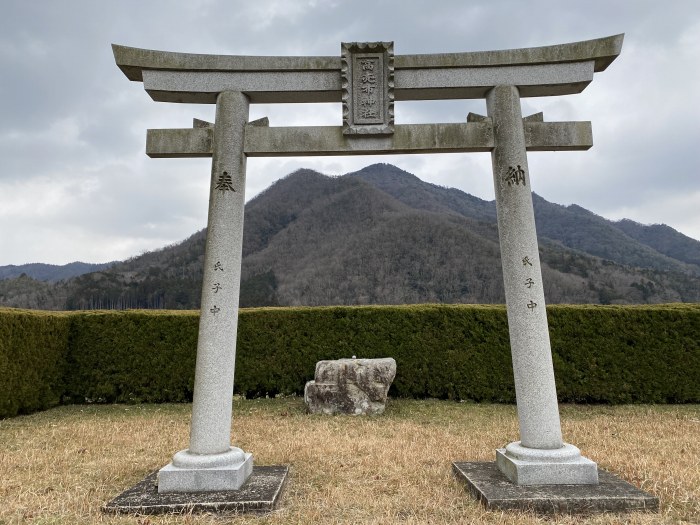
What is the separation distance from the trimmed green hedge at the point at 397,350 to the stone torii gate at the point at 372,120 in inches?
209

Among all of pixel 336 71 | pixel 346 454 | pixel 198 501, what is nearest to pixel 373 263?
pixel 346 454

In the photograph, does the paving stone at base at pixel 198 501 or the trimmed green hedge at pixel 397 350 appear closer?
the paving stone at base at pixel 198 501

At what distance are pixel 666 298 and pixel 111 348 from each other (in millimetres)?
46006

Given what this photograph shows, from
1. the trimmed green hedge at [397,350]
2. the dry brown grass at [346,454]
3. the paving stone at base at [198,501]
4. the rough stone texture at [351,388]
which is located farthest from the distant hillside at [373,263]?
the paving stone at base at [198,501]

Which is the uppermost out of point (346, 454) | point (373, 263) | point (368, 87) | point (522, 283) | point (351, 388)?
point (373, 263)

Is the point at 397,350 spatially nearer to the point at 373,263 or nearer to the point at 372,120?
the point at 372,120

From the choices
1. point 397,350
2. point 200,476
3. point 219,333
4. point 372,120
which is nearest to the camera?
point 200,476

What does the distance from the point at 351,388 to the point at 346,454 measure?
2.99 metres

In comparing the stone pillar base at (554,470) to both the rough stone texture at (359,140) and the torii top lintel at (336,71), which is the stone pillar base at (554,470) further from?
the torii top lintel at (336,71)

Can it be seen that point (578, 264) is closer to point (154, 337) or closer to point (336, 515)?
point (154, 337)

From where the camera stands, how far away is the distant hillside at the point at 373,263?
45.7m

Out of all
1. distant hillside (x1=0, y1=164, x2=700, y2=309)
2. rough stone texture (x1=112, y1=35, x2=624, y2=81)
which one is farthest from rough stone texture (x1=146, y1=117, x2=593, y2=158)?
distant hillside (x1=0, y1=164, x2=700, y2=309)

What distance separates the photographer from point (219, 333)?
171 inches

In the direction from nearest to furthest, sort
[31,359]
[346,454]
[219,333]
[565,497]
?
[565,497]
[219,333]
[346,454]
[31,359]
